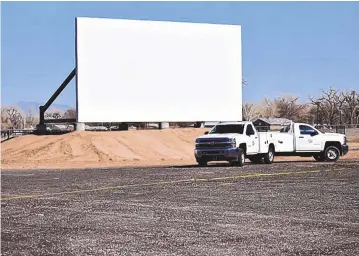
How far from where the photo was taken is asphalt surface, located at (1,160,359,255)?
973 centimetres

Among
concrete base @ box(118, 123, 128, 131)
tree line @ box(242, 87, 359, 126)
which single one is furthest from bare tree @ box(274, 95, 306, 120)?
concrete base @ box(118, 123, 128, 131)

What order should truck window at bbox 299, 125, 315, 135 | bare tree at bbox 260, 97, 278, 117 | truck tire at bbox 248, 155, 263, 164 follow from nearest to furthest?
1. truck tire at bbox 248, 155, 263, 164
2. truck window at bbox 299, 125, 315, 135
3. bare tree at bbox 260, 97, 278, 117

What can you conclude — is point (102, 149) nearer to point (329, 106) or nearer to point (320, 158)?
point (320, 158)

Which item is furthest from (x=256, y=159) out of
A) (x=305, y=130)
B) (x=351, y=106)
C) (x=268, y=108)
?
(x=268, y=108)

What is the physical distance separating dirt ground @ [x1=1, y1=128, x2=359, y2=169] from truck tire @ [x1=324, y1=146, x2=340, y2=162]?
21.0 feet

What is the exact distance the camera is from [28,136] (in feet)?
159

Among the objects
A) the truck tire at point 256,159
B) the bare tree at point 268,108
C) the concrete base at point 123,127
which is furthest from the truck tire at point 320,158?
the bare tree at point 268,108

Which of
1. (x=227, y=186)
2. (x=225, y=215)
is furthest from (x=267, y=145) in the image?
(x=225, y=215)

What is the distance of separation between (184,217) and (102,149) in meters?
30.7

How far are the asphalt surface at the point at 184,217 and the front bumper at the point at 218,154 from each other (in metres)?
6.90

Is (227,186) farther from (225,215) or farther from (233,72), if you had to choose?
(233,72)

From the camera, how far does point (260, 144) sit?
30.7m

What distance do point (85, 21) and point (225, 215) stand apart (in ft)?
108

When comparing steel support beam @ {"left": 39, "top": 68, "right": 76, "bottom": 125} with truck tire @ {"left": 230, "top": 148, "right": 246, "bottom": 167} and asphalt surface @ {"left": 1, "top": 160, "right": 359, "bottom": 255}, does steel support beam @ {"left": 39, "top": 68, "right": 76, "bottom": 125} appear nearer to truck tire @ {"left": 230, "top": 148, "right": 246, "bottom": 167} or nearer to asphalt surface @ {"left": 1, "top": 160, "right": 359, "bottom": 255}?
truck tire @ {"left": 230, "top": 148, "right": 246, "bottom": 167}
